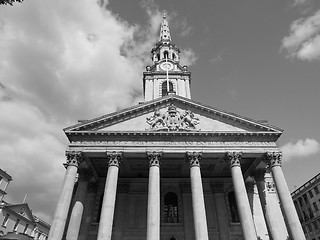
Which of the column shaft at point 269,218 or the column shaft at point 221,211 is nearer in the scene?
the column shaft at point 269,218

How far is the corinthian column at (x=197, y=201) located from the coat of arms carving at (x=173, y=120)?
9.47 ft

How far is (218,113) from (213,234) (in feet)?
40.7

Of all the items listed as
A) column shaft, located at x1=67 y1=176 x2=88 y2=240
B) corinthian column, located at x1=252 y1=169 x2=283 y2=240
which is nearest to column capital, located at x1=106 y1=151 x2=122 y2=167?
column shaft, located at x1=67 y1=176 x2=88 y2=240

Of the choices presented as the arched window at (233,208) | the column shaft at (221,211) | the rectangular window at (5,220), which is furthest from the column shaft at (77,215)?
the rectangular window at (5,220)

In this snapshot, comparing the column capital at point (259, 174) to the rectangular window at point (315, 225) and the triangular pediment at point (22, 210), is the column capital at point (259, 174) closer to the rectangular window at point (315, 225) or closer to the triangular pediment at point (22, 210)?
the rectangular window at point (315, 225)

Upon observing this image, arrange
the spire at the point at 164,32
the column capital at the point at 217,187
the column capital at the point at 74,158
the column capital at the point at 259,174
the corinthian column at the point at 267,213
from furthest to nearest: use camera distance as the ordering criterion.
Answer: the spire at the point at 164,32
the column capital at the point at 217,187
the column capital at the point at 259,174
the corinthian column at the point at 267,213
the column capital at the point at 74,158

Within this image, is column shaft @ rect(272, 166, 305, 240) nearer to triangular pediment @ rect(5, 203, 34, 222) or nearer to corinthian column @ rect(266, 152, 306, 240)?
corinthian column @ rect(266, 152, 306, 240)

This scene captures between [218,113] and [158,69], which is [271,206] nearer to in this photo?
[218,113]

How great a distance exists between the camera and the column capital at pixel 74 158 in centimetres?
2138

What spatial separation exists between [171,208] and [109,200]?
9.92 metres

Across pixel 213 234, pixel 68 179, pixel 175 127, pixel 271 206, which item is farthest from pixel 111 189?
pixel 271 206

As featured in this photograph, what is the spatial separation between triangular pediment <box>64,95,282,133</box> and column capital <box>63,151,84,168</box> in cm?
225

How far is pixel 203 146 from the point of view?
2231 centimetres

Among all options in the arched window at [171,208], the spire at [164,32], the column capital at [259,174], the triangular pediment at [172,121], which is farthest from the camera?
the spire at [164,32]
